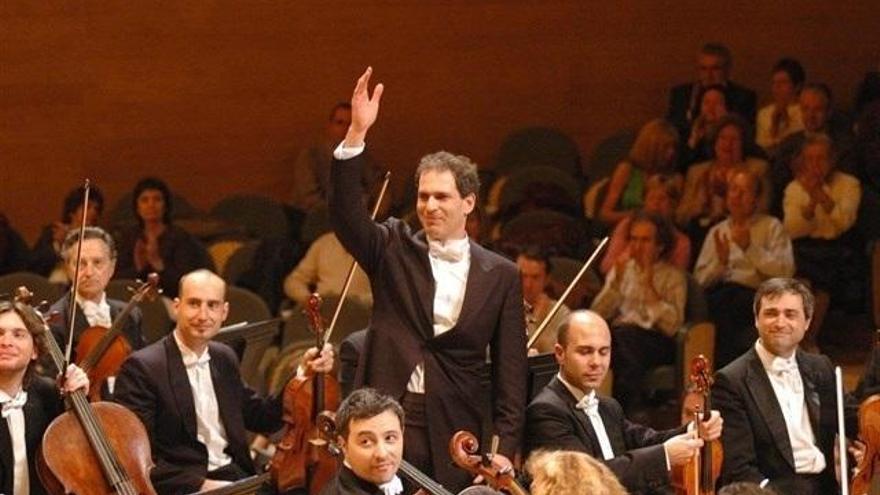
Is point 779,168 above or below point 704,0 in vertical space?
below

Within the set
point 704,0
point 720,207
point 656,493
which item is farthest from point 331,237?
point 656,493

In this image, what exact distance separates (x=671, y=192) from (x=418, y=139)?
1864mm

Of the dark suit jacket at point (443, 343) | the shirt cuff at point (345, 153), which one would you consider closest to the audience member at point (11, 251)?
the dark suit jacket at point (443, 343)

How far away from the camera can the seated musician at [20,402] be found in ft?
18.6

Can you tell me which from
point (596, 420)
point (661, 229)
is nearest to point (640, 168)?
point (661, 229)

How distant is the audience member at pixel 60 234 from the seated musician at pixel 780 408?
11.8ft

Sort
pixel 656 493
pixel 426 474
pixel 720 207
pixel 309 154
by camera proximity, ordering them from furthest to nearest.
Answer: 1. pixel 309 154
2. pixel 720 207
3. pixel 656 493
4. pixel 426 474

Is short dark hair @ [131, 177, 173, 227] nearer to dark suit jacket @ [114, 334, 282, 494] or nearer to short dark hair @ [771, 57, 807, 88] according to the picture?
dark suit jacket @ [114, 334, 282, 494]

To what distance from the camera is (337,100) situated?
10062 mm

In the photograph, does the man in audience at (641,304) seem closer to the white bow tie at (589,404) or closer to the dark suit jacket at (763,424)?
the dark suit jacket at (763,424)

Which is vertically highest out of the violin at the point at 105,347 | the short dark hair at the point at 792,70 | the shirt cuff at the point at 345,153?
the short dark hair at the point at 792,70

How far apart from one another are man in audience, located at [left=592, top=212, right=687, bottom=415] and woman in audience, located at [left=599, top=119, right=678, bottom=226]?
78 cm

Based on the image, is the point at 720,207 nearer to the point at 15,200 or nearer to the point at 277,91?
the point at 277,91

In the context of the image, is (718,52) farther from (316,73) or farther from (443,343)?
(443,343)
